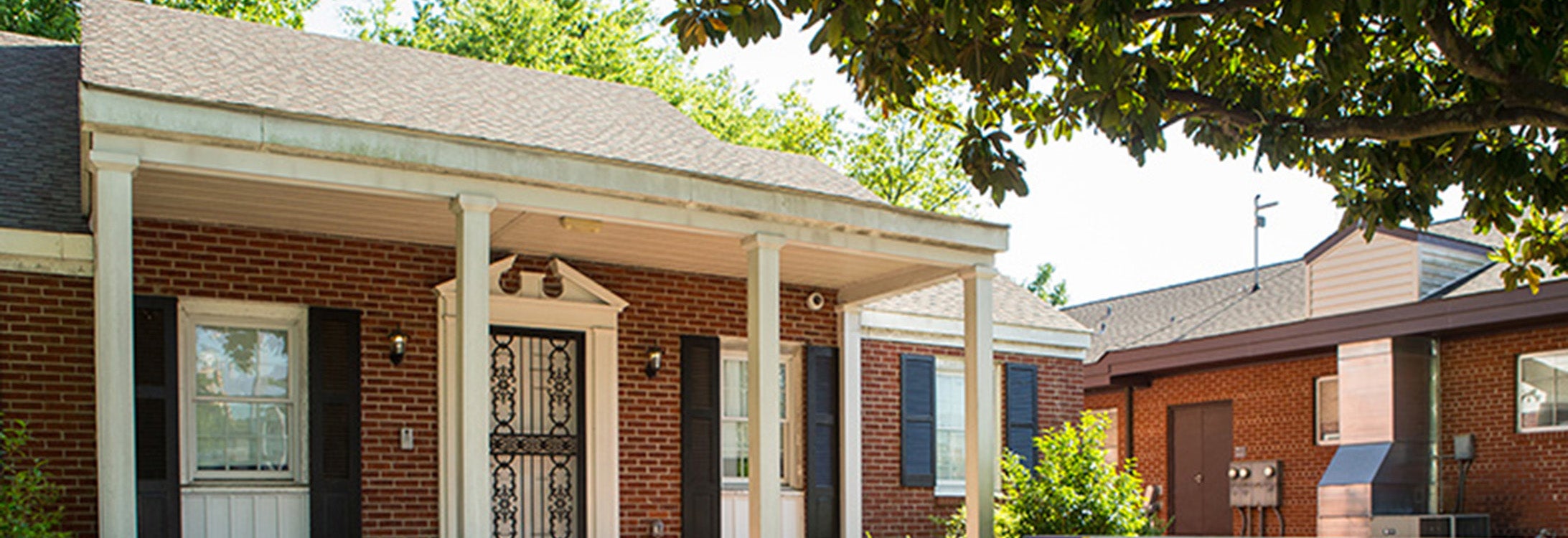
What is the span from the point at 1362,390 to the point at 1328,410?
160 cm

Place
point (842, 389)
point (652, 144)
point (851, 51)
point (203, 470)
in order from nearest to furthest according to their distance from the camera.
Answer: point (851, 51) → point (203, 470) → point (652, 144) → point (842, 389)

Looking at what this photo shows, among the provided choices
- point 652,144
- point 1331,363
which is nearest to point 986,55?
point 652,144

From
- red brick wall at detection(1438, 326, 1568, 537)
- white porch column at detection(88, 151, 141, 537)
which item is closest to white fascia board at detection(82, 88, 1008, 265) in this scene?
white porch column at detection(88, 151, 141, 537)

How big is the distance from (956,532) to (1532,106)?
9.42 meters

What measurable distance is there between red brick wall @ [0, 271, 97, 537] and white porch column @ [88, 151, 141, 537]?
2.24m

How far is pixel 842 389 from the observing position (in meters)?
14.8

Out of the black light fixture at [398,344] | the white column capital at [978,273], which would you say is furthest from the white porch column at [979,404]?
the black light fixture at [398,344]

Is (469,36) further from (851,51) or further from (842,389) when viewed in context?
(851,51)

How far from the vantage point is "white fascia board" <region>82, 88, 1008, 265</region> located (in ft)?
29.5

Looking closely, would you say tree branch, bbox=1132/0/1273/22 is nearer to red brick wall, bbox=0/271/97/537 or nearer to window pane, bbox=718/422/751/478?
red brick wall, bbox=0/271/97/537

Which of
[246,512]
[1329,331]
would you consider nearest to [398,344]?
[246,512]

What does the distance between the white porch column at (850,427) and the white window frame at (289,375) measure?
5182 millimetres

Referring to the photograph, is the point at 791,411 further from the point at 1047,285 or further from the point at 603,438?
the point at 1047,285

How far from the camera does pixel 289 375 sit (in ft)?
38.9
